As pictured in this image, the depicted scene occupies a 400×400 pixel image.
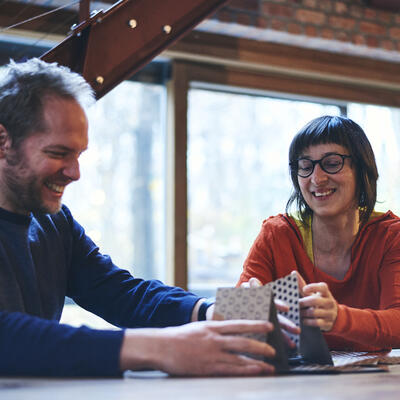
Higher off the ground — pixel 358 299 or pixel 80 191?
pixel 80 191

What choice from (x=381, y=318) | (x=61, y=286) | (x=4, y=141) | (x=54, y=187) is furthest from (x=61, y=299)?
(x=381, y=318)

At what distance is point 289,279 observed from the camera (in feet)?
3.82

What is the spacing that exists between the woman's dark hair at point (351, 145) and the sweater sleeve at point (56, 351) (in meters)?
→ 1.06

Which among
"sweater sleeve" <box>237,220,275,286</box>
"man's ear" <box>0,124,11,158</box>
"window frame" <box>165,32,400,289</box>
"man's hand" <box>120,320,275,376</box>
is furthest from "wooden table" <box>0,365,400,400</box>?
"window frame" <box>165,32,400,289</box>

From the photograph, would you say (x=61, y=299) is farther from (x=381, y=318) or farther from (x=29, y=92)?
(x=381, y=318)

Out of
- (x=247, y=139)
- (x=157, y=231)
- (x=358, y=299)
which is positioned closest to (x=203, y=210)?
(x=157, y=231)

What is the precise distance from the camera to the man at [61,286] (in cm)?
96

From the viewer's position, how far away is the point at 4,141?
4.33ft

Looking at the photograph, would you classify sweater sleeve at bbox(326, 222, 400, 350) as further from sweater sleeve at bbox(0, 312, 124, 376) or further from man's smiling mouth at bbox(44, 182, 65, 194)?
man's smiling mouth at bbox(44, 182, 65, 194)

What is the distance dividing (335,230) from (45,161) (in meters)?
0.96

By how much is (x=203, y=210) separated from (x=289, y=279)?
2353 mm

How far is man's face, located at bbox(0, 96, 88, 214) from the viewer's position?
1.30 metres

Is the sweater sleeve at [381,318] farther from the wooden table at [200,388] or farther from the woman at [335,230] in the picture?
the wooden table at [200,388]

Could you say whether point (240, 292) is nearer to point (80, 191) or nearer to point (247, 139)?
point (80, 191)
